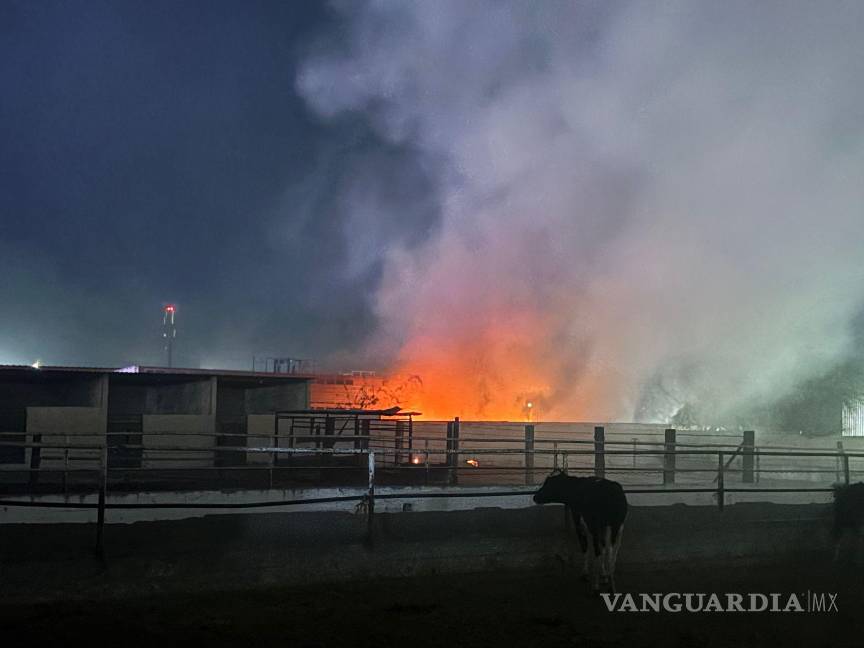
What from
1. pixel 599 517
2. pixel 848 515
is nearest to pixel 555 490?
pixel 599 517

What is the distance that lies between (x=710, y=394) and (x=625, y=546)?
35.4 metres

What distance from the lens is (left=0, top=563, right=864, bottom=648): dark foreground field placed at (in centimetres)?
691

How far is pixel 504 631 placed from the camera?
7285 mm

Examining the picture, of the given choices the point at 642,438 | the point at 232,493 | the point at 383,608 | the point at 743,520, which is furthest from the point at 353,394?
the point at 383,608

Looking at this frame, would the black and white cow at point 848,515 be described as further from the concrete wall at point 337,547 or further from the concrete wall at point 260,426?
the concrete wall at point 260,426

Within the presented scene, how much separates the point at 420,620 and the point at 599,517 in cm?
249

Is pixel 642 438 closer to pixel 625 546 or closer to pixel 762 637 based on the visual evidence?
pixel 625 546

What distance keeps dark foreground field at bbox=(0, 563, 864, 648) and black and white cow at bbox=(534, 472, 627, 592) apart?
320 mm

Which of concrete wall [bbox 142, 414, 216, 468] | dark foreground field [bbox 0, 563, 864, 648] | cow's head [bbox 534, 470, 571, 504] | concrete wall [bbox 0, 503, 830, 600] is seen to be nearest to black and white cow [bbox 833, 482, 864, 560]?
concrete wall [bbox 0, 503, 830, 600]

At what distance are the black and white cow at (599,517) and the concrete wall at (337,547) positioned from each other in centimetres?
70

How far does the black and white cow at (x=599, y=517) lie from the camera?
29.0ft

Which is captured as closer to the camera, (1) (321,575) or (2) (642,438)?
(1) (321,575)

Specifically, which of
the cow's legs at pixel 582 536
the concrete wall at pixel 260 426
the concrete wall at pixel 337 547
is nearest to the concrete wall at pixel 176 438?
the concrete wall at pixel 260 426

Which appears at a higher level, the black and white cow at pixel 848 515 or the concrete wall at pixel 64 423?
the concrete wall at pixel 64 423
